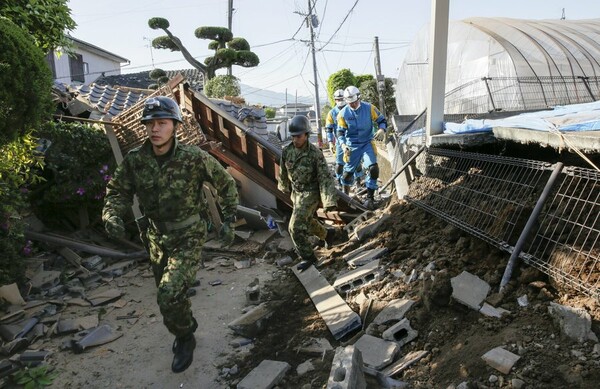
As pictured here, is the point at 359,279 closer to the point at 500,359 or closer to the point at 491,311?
the point at 491,311

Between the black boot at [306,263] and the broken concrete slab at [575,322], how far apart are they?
3.03 metres

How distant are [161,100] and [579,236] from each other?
352cm

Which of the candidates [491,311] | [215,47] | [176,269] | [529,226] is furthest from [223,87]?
[491,311]

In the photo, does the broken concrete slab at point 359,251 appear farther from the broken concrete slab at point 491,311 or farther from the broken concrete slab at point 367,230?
the broken concrete slab at point 491,311

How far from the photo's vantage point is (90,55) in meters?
27.4

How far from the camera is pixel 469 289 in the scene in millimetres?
3287

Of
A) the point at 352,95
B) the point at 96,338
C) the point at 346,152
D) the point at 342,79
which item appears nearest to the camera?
the point at 96,338

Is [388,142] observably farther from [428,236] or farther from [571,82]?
[571,82]

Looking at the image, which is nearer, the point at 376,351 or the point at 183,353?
the point at 376,351

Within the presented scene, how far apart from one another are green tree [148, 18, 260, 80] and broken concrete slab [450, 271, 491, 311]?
22.6 m

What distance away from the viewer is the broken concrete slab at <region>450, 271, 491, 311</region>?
316 centimetres

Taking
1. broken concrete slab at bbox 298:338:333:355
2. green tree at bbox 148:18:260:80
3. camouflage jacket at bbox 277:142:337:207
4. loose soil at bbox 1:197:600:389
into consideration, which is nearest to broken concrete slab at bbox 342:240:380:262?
loose soil at bbox 1:197:600:389

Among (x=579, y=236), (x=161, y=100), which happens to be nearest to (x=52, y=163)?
(x=161, y=100)

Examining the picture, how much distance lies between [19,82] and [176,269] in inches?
74.0
